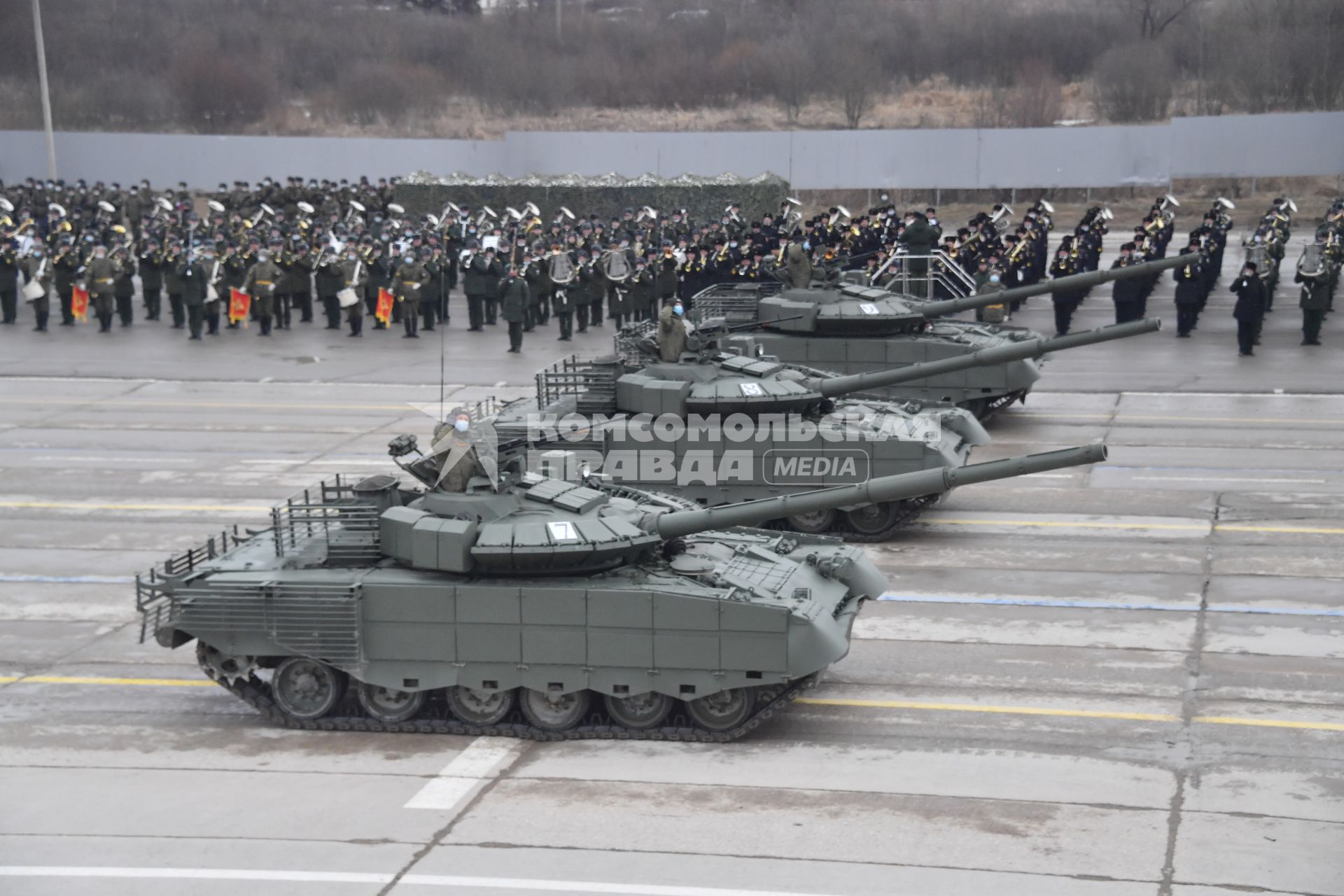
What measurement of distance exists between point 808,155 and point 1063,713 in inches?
1581

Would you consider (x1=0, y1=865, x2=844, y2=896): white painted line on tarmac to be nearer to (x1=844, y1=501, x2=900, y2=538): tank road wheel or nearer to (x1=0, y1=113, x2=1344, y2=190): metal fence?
(x1=844, y1=501, x2=900, y2=538): tank road wheel

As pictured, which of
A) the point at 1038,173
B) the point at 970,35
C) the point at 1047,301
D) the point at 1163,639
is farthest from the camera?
the point at 970,35

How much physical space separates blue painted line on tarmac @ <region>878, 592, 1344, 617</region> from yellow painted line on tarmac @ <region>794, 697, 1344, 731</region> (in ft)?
10.4

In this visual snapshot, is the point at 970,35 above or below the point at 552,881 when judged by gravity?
above

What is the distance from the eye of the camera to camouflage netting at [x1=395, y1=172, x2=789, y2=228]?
1939 inches

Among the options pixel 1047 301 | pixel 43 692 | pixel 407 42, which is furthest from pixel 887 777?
pixel 407 42

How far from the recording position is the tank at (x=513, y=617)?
13.7 meters

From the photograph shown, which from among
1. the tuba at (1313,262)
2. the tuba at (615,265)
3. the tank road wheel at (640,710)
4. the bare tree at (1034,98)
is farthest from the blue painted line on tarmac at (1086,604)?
the bare tree at (1034,98)

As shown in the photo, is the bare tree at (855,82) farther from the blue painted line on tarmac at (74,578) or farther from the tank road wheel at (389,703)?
the tank road wheel at (389,703)

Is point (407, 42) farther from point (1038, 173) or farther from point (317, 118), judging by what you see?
point (1038, 173)

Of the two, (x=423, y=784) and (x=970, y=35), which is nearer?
(x=423, y=784)

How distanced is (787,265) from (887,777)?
51.7 ft

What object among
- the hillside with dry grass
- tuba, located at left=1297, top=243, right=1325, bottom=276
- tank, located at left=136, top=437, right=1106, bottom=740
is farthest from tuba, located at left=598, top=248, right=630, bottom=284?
the hillside with dry grass

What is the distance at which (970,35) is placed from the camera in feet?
225
